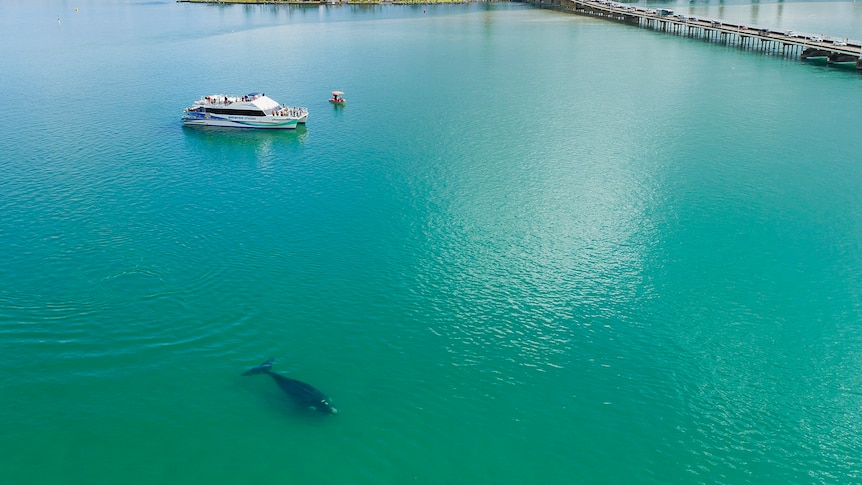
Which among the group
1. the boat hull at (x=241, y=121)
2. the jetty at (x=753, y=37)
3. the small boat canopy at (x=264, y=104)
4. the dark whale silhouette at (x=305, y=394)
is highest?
the jetty at (x=753, y=37)

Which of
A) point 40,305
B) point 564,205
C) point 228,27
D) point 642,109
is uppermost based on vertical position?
point 228,27

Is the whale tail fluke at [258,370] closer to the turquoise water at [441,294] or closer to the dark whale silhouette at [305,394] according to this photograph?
the turquoise water at [441,294]

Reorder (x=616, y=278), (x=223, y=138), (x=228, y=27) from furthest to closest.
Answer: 1. (x=228, y=27)
2. (x=223, y=138)
3. (x=616, y=278)

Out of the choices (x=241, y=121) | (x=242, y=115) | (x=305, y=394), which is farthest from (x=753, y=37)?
(x=305, y=394)

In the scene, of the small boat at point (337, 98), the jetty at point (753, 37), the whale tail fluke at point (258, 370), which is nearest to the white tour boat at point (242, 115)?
the small boat at point (337, 98)

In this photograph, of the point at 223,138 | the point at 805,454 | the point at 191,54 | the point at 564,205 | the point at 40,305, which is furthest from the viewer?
the point at 191,54

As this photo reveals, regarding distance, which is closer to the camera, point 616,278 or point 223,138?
point 616,278

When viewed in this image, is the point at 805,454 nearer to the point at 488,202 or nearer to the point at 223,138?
the point at 488,202

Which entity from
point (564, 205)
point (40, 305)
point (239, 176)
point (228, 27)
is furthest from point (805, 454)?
point (228, 27)
